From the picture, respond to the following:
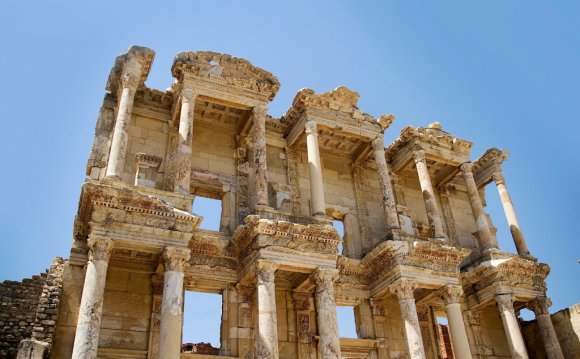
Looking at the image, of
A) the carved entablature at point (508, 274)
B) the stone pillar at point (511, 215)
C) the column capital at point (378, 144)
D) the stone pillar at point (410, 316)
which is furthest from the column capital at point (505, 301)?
the column capital at point (378, 144)

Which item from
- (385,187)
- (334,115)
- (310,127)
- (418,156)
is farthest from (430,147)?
(310,127)

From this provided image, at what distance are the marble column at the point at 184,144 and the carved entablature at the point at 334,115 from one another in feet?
12.2

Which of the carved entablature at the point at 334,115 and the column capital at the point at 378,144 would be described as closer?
the carved entablature at the point at 334,115

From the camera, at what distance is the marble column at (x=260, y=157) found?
15.0 metres

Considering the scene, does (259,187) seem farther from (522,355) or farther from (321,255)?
(522,355)

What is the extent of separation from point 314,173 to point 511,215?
836cm

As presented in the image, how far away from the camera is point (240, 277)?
1457cm

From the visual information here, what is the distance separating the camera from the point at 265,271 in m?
13.5

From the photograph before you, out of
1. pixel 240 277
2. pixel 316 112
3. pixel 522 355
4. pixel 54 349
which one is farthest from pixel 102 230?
pixel 522 355

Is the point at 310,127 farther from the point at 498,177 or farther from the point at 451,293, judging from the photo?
the point at 498,177

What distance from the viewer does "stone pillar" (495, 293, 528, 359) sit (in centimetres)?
1597

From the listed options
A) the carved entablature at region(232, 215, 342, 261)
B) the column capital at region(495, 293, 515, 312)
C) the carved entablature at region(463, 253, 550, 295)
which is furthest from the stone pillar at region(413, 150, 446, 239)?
the carved entablature at region(232, 215, 342, 261)

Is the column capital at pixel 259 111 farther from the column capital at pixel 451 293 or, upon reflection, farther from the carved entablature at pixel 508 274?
the carved entablature at pixel 508 274

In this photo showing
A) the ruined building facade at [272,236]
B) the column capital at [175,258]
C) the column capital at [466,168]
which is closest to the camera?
the column capital at [175,258]
